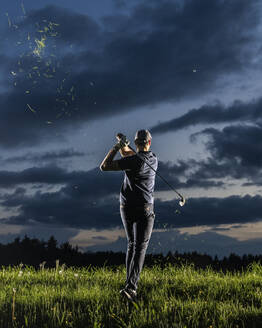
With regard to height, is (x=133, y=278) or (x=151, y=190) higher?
(x=151, y=190)

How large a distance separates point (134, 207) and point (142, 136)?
1.23m

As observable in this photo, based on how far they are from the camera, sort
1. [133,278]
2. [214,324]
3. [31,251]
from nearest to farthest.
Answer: [214,324] → [133,278] → [31,251]

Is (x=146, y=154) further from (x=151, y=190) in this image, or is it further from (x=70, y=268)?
(x=70, y=268)

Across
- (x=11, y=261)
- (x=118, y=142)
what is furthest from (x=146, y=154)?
(x=11, y=261)

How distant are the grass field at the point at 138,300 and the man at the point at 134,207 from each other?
52cm

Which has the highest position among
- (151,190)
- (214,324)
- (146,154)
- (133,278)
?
(146,154)

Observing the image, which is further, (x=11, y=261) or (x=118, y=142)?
(x=11, y=261)

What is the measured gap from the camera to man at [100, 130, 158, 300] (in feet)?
22.8

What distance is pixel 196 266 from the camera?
33.1 ft

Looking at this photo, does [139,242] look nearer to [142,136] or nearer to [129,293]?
[129,293]

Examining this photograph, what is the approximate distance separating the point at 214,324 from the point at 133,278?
1710mm

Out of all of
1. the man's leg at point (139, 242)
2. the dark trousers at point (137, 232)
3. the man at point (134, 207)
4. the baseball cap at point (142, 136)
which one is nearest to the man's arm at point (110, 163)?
the man at point (134, 207)

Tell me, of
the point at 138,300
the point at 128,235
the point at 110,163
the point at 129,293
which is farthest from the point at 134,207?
the point at 138,300

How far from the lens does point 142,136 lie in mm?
7270
